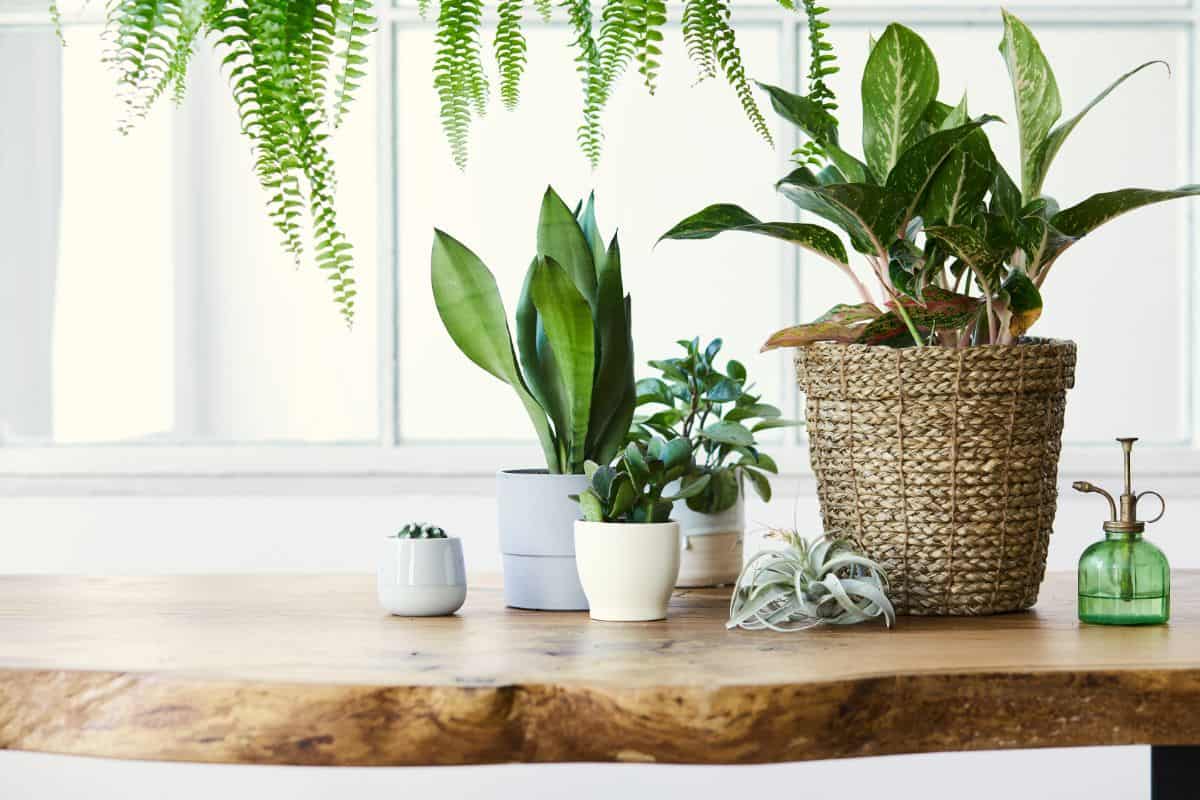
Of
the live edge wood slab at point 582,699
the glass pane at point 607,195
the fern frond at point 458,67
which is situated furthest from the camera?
the glass pane at point 607,195

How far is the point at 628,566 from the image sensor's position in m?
1.13

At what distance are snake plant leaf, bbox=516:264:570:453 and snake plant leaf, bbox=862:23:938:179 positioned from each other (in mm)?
351

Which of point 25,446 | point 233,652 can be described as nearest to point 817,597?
point 233,652

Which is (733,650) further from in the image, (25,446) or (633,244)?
(25,446)

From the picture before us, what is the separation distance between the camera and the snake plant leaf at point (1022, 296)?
1.10 metres

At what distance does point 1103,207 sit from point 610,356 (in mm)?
462

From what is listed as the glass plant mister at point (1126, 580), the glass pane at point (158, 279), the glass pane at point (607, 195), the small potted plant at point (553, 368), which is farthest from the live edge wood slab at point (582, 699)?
the glass pane at point (158, 279)

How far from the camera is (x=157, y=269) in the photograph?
2783 millimetres

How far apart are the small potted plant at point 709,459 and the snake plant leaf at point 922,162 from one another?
1.07ft

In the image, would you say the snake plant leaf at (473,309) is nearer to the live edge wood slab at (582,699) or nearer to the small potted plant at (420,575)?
the small potted plant at (420,575)

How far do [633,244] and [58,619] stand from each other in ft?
5.33

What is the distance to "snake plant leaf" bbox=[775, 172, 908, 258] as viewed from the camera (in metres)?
1.08

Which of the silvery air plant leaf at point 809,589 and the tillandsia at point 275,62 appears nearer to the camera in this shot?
the tillandsia at point 275,62

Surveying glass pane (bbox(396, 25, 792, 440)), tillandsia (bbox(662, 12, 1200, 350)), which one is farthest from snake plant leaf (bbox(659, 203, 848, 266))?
glass pane (bbox(396, 25, 792, 440))
